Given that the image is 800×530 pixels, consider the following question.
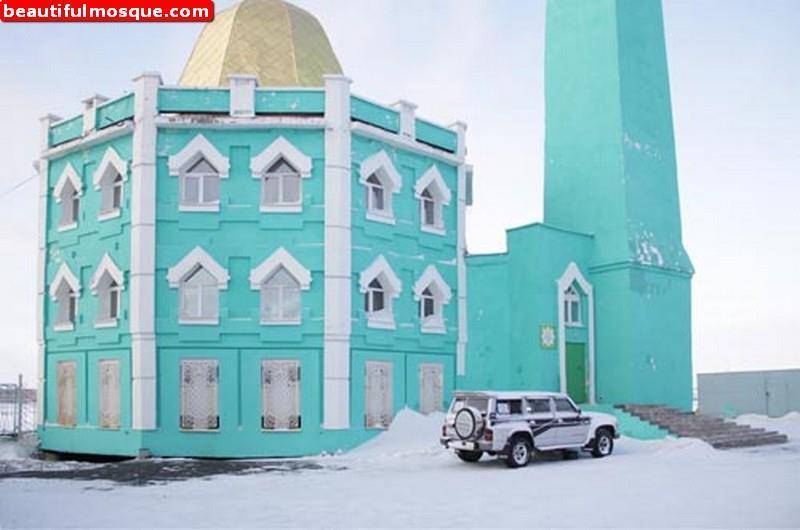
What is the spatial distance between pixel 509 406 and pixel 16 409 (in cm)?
1788

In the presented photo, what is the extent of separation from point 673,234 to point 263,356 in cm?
1547

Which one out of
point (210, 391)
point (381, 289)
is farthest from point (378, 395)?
point (210, 391)

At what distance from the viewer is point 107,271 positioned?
25.0 meters

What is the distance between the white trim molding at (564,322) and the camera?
92.7 ft

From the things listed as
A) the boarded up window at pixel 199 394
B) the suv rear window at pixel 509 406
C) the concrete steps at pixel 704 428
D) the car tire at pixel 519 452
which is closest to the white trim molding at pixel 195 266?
the boarded up window at pixel 199 394

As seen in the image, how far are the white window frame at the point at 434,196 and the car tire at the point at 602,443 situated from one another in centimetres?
856

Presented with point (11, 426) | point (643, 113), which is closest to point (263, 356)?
point (11, 426)

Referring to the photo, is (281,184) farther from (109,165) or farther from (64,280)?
(64,280)

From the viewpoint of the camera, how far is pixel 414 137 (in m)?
26.9

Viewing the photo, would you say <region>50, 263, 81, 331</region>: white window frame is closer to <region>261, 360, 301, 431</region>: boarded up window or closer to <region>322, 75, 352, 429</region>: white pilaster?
<region>261, 360, 301, 431</region>: boarded up window

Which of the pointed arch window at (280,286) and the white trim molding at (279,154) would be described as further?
the white trim molding at (279,154)

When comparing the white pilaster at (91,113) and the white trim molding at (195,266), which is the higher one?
the white pilaster at (91,113)

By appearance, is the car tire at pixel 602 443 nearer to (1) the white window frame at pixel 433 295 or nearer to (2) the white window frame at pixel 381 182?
(1) the white window frame at pixel 433 295

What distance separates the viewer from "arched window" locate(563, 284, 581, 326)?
29.0m
